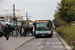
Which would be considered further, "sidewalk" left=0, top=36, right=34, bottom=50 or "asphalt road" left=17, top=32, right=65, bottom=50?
"asphalt road" left=17, top=32, right=65, bottom=50

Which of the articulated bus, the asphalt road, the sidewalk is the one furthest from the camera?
the articulated bus

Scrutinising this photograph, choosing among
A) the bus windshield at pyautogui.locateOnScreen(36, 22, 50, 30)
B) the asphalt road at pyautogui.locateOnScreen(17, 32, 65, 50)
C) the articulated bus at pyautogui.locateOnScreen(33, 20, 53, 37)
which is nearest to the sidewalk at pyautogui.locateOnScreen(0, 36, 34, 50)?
the asphalt road at pyautogui.locateOnScreen(17, 32, 65, 50)

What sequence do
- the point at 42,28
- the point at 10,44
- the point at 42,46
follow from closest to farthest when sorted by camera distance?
the point at 42,46, the point at 10,44, the point at 42,28

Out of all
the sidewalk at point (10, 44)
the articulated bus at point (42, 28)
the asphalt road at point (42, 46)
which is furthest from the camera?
the articulated bus at point (42, 28)

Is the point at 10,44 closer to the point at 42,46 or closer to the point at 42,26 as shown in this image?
the point at 42,46

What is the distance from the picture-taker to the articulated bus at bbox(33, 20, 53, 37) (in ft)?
78.5

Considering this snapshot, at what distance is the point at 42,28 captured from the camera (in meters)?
24.0

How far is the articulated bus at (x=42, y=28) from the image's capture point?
23941 millimetres

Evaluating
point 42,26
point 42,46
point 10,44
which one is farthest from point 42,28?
point 42,46

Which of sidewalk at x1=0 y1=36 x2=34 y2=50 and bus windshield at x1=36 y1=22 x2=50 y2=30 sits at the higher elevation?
bus windshield at x1=36 y1=22 x2=50 y2=30

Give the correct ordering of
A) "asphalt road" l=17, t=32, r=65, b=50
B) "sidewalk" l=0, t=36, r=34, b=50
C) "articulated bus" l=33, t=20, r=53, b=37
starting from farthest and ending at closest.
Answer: "articulated bus" l=33, t=20, r=53, b=37 → "asphalt road" l=17, t=32, r=65, b=50 → "sidewalk" l=0, t=36, r=34, b=50

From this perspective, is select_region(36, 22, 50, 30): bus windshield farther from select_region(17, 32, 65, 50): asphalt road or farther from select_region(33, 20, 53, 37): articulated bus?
select_region(17, 32, 65, 50): asphalt road

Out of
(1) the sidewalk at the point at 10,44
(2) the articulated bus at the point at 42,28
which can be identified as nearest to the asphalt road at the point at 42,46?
(1) the sidewalk at the point at 10,44

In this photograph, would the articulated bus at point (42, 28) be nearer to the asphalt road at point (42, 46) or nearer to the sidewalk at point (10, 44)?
the sidewalk at point (10, 44)
